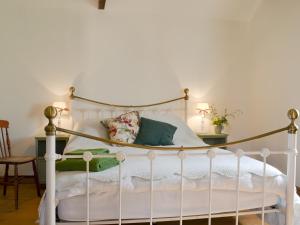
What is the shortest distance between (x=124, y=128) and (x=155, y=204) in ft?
5.12

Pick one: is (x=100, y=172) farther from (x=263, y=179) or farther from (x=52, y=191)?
(x=263, y=179)

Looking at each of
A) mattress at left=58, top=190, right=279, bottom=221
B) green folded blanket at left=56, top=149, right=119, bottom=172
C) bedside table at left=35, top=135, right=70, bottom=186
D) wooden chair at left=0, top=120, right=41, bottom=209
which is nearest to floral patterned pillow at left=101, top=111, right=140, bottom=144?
bedside table at left=35, top=135, right=70, bottom=186

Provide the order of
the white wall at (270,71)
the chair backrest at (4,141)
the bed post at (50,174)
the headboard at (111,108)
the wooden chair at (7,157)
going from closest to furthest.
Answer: the bed post at (50,174)
the wooden chair at (7,157)
the chair backrest at (4,141)
the white wall at (270,71)
the headboard at (111,108)

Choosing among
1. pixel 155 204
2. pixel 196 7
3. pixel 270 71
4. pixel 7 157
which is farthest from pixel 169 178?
pixel 196 7

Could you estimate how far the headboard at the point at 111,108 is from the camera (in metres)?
3.94

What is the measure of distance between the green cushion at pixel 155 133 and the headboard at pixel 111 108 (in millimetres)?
518

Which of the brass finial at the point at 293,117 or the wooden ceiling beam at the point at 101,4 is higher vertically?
the wooden ceiling beam at the point at 101,4

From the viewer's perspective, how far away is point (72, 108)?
12.8ft

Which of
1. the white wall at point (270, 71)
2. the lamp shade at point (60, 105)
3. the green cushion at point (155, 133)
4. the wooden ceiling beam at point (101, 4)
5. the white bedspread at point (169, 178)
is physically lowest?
the white bedspread at point (169, 178)

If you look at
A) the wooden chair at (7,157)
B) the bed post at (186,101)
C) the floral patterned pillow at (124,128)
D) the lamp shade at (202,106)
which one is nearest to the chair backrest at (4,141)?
the wooden chair at (7,157)

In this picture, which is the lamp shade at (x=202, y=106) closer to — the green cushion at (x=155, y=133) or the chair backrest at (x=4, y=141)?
the green cushion at (x=155, y=133)

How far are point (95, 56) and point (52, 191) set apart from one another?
2.55 meters

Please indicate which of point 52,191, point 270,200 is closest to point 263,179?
point 270,200

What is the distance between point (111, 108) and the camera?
404 centimetres
